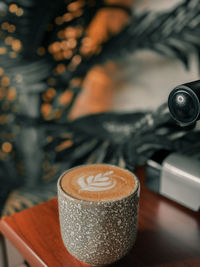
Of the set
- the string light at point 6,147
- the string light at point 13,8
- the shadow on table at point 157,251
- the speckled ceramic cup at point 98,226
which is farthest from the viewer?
the string light at point 6,147

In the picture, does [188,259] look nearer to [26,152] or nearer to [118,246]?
[118,246]

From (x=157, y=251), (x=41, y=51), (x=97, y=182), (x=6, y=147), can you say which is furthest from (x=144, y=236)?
(x=41, y=51)

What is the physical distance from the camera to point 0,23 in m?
0.86

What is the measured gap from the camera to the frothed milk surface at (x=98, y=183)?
0.58 meters

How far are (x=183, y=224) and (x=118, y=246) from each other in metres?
0.26

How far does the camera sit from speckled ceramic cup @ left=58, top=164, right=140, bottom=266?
1.82 feet

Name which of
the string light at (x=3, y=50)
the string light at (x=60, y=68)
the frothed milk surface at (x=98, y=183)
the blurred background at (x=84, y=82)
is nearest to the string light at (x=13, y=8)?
the blurred background at (x=84, y=82)

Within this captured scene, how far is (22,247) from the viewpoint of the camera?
0.71 meters

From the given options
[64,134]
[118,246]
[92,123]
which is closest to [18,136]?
[64,134]

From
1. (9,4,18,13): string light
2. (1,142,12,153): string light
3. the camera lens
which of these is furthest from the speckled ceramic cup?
(9,4,18,13): string light

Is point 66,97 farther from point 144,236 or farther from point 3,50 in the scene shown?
point 144,236

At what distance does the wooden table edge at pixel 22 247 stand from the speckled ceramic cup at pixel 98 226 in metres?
0.10

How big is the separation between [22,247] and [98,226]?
24cm

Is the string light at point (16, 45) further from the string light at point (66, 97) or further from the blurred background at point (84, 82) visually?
the string light at point (66, 97)
